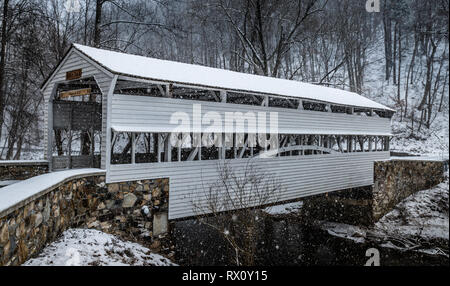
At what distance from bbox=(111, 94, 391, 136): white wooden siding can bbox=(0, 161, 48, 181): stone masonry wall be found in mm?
3638

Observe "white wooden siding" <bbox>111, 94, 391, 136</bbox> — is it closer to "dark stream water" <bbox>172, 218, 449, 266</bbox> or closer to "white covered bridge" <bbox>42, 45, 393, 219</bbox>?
"white covered bridge" <bbox>42, 45, 393, 219</bbox>

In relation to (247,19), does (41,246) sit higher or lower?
lower

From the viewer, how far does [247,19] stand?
2578 centimetres

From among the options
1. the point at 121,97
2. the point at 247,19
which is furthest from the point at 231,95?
the point at 247,19

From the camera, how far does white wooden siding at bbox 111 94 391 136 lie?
8695mm

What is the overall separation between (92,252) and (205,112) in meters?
5.03

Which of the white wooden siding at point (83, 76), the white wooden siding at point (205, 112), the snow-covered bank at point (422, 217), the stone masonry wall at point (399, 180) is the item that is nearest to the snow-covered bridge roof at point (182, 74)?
the white wooden siding at point (83, 76)

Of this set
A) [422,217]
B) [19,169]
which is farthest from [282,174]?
[422,217]

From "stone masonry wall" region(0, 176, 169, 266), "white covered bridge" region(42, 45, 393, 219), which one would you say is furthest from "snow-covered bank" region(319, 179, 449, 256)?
"stone masonry wall" region(0, 176, 169, 266)

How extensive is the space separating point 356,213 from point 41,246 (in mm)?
15220

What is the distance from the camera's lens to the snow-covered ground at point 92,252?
5.82 meters

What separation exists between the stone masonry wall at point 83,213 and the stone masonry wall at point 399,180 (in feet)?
40.8

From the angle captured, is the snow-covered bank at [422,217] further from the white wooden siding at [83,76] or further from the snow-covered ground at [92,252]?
the white wooden siding at [83,76]
